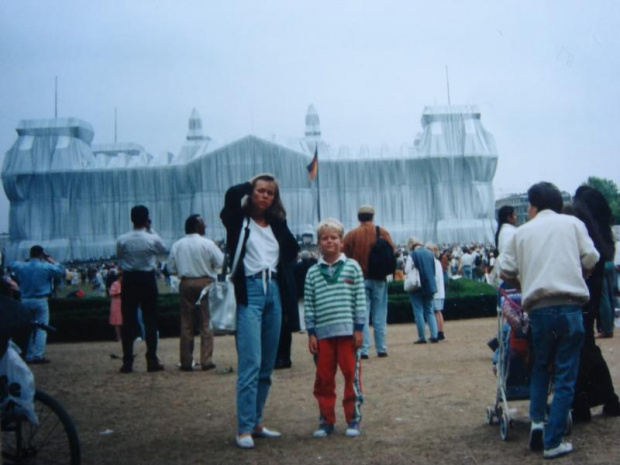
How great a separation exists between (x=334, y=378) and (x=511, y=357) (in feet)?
2.89

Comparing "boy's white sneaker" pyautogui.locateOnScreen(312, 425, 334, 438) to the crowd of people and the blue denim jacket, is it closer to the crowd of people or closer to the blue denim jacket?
the crowd of people

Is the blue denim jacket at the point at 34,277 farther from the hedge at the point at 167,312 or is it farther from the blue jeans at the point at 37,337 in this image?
the hedge at the point at 167,312

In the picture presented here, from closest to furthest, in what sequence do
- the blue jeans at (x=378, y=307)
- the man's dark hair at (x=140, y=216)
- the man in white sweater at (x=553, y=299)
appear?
the man in white sweater at (x=553, y=299) → the man's dark hair at (x=140, y=216) → the blue jeans at (x=378, y=307)

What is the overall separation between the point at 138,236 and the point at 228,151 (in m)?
37.0

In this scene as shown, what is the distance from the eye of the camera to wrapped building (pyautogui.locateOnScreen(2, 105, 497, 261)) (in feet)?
144

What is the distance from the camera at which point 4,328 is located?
10.2 ft

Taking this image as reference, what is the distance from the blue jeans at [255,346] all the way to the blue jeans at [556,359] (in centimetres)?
127

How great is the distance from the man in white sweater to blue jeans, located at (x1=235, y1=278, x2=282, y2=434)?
124 cm

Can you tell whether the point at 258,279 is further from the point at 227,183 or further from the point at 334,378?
the point at 227,183

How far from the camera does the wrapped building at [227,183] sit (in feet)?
144

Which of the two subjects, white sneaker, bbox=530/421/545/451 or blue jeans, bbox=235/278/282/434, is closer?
white sneaker, bbox=530/421/545/451

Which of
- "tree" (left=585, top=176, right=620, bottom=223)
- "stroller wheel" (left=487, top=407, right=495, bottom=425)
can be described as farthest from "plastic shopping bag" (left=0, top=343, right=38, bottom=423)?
"tree" (left=585, top=176, right=620, bottom=223)

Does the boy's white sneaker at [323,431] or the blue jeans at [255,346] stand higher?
the blue jeans at [255,346]

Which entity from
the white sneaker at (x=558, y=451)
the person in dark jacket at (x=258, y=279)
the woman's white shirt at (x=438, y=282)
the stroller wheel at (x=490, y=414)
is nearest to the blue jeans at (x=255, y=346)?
the person in dark jacket at (x=258, y=279)
